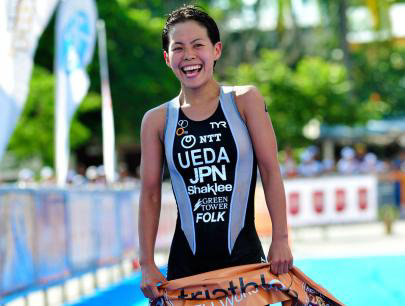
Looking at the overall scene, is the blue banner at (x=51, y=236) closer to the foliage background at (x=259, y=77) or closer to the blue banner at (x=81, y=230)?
the blue banner at (x=81, y=230)

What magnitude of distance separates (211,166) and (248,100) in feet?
0.97

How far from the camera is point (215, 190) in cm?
355

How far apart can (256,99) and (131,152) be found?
1840 inches

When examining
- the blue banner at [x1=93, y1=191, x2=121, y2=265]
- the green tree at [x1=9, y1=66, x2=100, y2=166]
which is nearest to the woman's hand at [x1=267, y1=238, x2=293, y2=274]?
the blue banner at [x1=93, y1=191, x2=121, y2=265]

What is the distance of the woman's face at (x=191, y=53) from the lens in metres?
3.61

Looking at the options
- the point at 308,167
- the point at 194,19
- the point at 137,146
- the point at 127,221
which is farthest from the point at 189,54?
the point at 137,146

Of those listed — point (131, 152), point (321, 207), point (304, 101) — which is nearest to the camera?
point (321, 207)

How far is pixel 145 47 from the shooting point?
38.1 metres

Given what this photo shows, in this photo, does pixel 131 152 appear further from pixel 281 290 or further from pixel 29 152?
pixel 281 290

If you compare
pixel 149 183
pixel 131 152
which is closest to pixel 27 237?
pixel 149 183

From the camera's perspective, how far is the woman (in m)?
3.54

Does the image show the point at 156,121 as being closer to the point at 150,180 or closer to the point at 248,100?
the point at 150,180

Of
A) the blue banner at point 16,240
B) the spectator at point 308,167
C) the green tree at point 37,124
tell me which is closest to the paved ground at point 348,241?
the spectator at point 308,167

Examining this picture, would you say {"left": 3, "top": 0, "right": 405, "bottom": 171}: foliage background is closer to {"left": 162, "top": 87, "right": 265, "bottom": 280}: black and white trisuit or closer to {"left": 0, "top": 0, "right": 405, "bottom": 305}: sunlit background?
{"left": 0, "top": 0, "right": 405, "bottom": 305}: sunlit background
